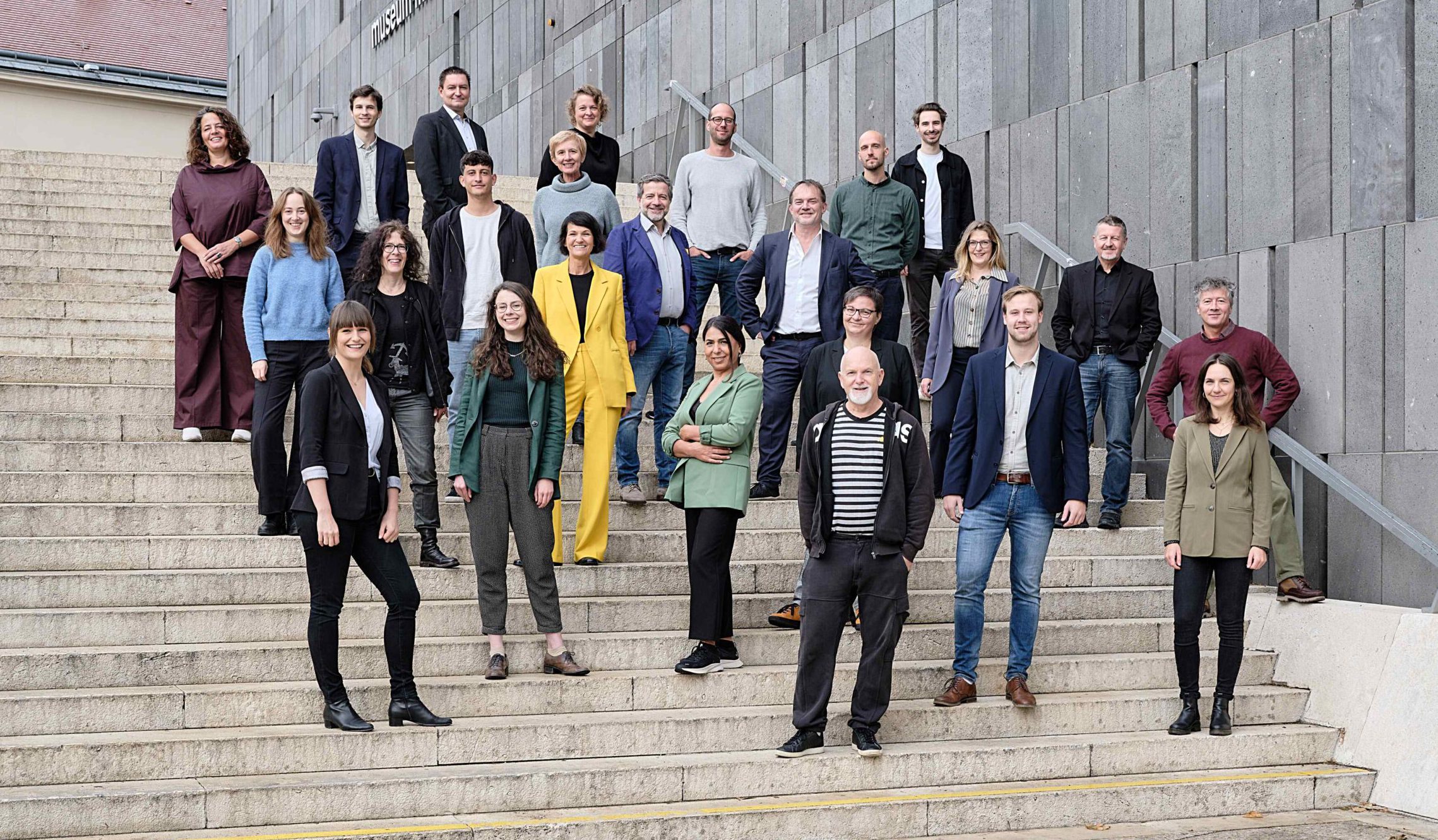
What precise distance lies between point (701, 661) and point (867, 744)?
91cm

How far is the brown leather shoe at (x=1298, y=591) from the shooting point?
8.20 metres

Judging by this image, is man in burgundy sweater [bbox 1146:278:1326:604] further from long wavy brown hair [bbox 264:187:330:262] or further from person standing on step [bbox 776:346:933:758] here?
long wavy brown hair [bbox 264:187:330:262]

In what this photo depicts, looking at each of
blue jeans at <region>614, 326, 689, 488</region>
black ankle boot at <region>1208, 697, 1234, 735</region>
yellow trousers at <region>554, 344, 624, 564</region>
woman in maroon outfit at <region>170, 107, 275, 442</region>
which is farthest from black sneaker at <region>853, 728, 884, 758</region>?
woman in maroon outfit at <region>170, 107, 275, 442</region>

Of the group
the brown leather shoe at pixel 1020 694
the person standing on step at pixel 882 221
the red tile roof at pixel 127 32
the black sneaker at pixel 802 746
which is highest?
the red tile roof at pixel 127 32

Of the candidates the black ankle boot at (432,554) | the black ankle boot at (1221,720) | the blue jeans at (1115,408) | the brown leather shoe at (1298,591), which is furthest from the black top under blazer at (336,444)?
the brown leather shoe at (1298,591)

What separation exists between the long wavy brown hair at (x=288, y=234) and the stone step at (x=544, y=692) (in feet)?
8.36

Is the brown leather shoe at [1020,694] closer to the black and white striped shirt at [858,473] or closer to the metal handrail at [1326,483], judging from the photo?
the black and white striped shirt at [858,473]

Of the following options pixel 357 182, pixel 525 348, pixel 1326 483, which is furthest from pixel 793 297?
pixel 1326 483

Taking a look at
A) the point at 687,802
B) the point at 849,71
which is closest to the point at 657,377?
the point at 687,802

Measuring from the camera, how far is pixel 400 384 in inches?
317

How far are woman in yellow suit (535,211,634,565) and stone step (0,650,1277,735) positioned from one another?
0.95 m

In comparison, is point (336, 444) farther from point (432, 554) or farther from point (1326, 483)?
point (1326, 483)

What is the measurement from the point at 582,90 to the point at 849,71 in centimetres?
474

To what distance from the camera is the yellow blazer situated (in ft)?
27.0
